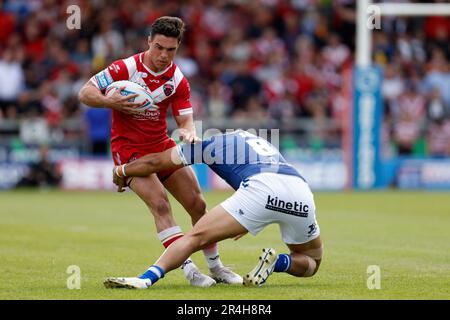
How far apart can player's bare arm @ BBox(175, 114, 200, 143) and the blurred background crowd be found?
13838mm

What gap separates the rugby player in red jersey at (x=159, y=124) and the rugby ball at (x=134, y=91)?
56 mm

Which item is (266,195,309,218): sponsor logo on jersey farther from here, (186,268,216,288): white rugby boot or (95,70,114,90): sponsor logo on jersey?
(95,70,114,90): sponsor logo on jersey

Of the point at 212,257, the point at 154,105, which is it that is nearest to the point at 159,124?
the point at 154,105

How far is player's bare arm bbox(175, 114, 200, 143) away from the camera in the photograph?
870 cm

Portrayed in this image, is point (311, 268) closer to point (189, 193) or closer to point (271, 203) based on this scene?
point (271, 203)

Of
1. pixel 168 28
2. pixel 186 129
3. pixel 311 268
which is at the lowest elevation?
pixel 311 268

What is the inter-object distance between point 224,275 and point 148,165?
50.4 inches

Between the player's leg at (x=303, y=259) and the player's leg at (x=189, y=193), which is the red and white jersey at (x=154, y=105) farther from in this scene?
the player's leg at (x=303, y=259)

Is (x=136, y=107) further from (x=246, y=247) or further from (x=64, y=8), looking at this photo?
(x=64, y=8)

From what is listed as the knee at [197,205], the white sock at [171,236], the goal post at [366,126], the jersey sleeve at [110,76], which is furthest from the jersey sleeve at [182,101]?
the goal post at [366,126]

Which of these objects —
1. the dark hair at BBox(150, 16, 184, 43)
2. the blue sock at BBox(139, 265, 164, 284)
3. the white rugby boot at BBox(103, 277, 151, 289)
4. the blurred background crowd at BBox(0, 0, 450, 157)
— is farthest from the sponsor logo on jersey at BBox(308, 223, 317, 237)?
the blurred background crowd at BBox(0, 0, 450, 157)

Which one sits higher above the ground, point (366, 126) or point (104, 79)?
point (104, 79)

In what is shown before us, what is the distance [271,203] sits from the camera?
8.23 metres

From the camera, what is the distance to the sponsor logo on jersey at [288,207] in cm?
823
